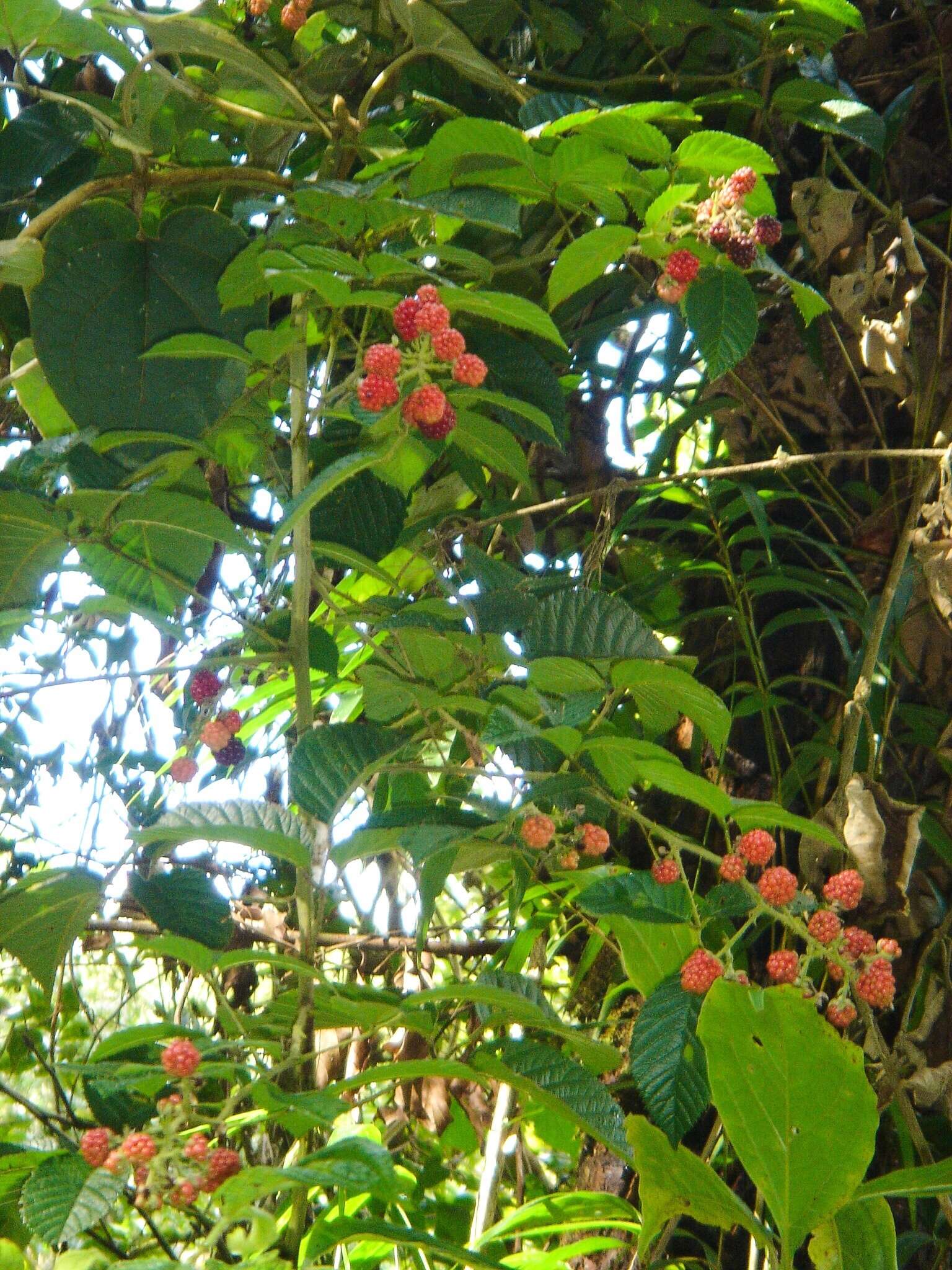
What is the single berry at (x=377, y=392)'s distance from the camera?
767 millimetres

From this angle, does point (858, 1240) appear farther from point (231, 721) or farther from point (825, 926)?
point (231, 721)

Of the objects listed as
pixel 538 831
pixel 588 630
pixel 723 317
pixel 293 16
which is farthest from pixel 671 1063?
pixel 293 16

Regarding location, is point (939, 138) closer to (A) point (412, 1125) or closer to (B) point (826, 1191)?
(B) point (826, 1191)

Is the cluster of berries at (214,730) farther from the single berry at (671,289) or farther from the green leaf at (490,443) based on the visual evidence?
the single berry at (671,289)

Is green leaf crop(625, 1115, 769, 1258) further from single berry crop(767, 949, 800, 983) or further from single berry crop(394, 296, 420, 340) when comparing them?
single berry crop(394, 296, 420, 340)

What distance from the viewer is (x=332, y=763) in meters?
0.78

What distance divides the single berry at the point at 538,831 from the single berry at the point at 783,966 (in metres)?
0.17

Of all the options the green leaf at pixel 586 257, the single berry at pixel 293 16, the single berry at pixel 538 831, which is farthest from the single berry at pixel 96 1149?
the single berry at pixel 293 16

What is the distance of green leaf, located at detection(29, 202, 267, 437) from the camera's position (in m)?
0.94

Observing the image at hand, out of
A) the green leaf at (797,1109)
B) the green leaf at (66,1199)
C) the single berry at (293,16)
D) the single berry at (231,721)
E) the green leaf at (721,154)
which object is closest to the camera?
the green leaf at (66,1199)

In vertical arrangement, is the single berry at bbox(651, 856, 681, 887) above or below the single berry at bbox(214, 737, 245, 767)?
below

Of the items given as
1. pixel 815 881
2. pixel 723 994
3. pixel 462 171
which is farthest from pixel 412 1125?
pixel 462 171

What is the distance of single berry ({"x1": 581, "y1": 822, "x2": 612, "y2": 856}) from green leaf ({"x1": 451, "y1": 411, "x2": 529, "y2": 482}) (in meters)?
0.31

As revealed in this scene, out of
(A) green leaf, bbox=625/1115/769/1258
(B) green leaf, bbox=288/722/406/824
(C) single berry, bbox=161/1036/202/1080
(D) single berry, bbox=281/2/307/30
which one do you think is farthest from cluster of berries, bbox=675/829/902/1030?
(D) single berry, bbox=281/2/307/30
